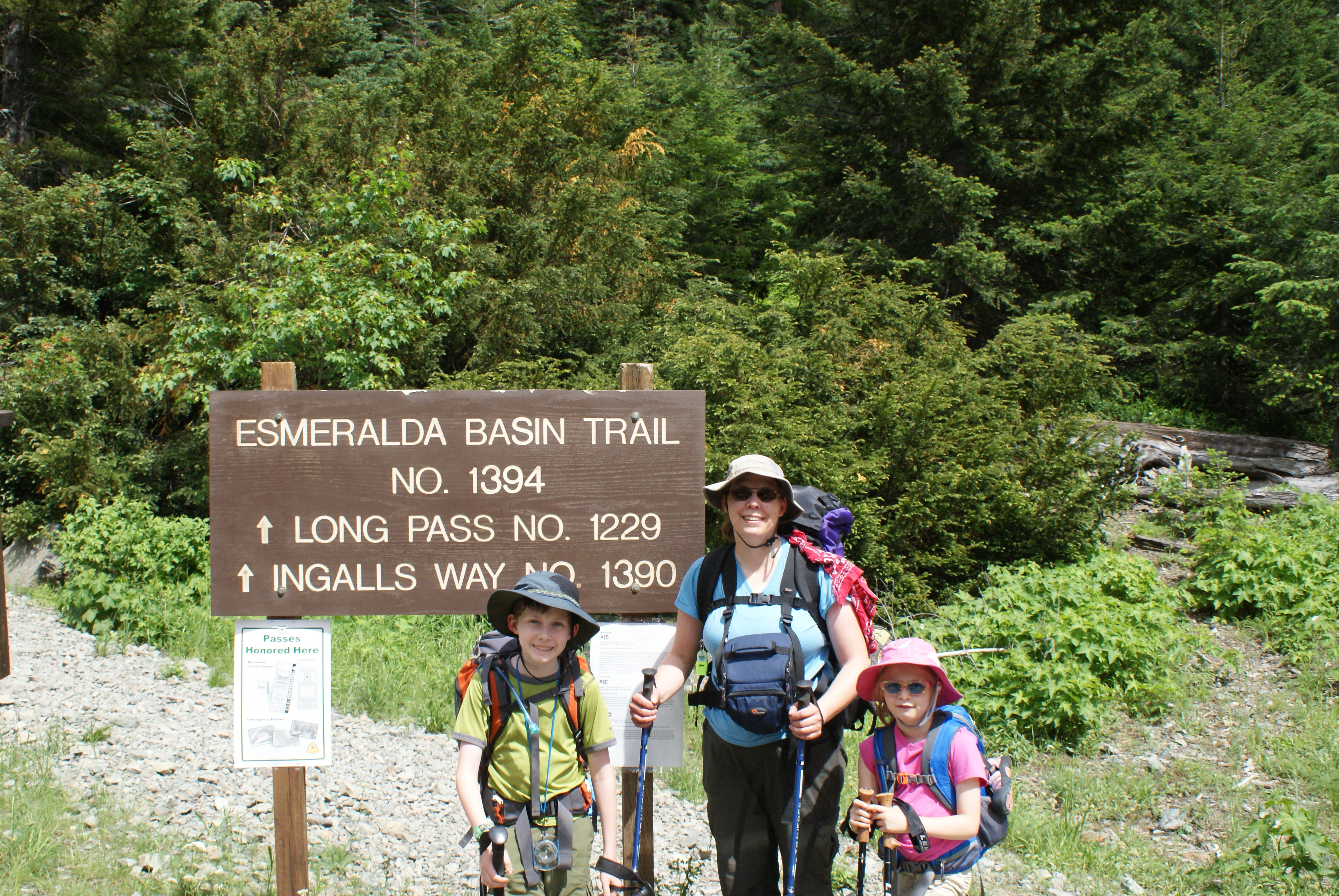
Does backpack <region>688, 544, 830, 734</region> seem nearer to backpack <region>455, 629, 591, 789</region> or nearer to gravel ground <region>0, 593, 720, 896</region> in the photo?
backpack <region>455, 629, 591, 789</region>

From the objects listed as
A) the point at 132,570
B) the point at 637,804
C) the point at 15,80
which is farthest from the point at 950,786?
the point at 15,80

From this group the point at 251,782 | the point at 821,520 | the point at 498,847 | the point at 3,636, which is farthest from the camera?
the point at 3,636

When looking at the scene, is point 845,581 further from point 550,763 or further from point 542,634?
point 550,763

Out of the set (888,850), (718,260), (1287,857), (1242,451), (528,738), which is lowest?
(1287,857)

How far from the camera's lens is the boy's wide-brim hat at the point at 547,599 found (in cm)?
250

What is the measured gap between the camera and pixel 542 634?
98.5 inches

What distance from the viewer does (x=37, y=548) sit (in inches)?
411

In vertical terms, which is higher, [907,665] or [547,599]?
[547,599]

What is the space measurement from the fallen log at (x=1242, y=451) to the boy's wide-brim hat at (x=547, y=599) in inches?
403

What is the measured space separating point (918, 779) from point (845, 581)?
60cm

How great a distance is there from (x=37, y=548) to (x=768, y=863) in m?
11.1

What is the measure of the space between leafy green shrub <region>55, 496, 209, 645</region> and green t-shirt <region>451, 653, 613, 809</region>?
6.56m

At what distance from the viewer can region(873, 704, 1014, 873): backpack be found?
251 centimetres

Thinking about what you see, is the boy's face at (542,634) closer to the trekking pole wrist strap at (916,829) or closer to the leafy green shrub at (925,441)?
the trekking pole wrist strap at (916,829)
